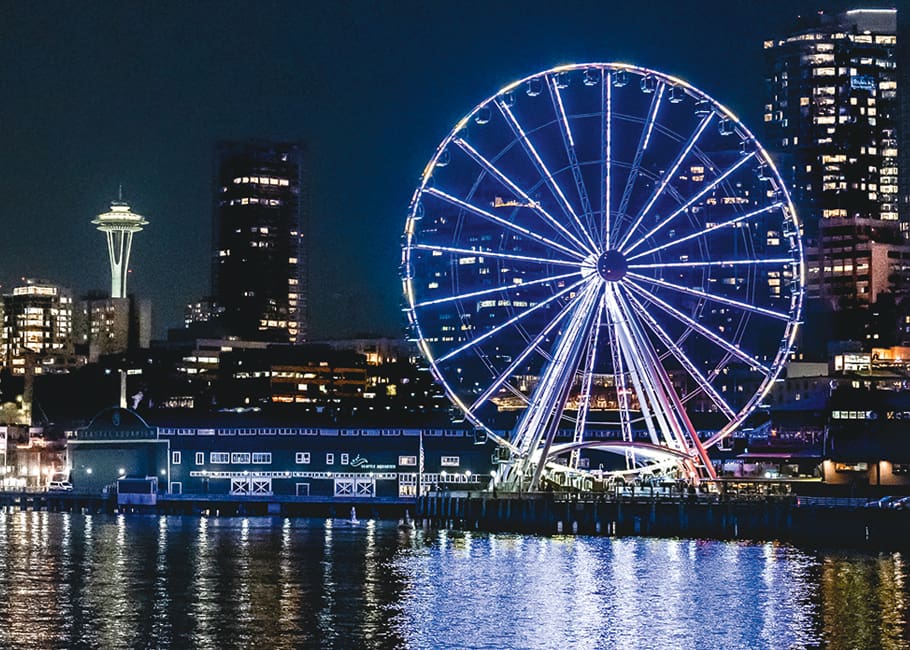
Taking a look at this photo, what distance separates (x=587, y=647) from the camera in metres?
60.2

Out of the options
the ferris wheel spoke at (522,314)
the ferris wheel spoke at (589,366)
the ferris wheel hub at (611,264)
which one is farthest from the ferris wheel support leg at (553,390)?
the ferris wheel hub at (611,264)

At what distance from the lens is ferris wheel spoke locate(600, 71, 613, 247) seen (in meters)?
86.9

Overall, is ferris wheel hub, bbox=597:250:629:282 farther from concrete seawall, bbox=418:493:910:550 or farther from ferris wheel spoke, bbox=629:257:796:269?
concrete seawall, bbox=418:493:910:550

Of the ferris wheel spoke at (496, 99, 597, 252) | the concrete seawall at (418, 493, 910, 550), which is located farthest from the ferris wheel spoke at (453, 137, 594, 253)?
the concrete seawall at (418, 493, 910, 550)

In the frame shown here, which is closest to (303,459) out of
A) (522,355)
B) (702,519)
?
(702,519)

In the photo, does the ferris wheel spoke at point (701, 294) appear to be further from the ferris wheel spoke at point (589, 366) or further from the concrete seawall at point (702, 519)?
the concrete seawall at point (702, 519)

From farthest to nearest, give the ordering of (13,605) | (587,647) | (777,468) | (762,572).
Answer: (777,468)
(762,572)
(13,605)
(587,647)

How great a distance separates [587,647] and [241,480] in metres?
78.2

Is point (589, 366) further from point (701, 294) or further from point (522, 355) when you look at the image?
point (701, 294)

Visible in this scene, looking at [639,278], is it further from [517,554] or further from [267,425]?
[267,425]

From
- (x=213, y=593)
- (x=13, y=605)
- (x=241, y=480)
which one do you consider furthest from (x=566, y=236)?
(x=241, y=480)

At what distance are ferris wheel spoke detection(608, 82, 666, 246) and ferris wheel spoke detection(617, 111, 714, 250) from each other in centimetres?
89

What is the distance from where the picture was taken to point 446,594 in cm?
7281

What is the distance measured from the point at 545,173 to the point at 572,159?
5.22ft
